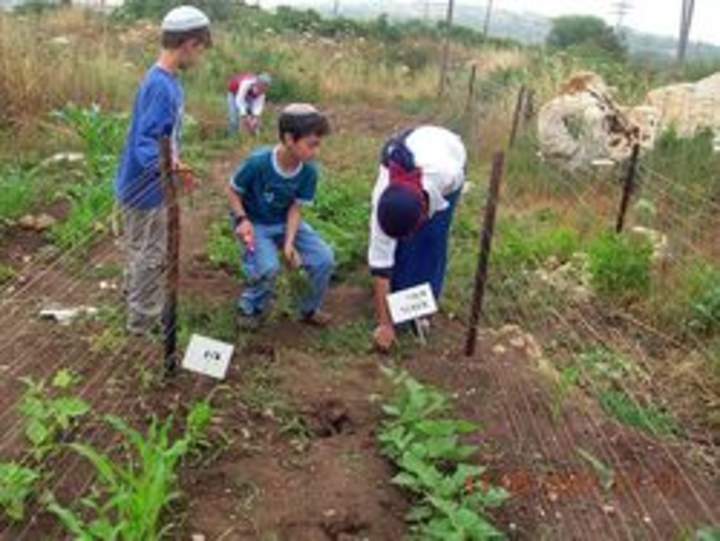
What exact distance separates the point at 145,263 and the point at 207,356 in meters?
0.75

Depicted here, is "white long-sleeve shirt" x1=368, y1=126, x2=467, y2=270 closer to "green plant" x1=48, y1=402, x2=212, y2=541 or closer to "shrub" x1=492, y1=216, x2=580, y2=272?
"green plant" x1=48, y1=402, x2=212, y2=541

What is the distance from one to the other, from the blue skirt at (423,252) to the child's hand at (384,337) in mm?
262

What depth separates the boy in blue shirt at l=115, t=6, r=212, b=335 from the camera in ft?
14.6

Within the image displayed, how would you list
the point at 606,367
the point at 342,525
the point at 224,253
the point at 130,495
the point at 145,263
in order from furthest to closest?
1. the point at 224,253
2. the point at 606,367
3. the point at 145,263
4. the point at 342,525
5. the point at 130,495

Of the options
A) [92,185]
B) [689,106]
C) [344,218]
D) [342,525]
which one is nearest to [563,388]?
[342,525]

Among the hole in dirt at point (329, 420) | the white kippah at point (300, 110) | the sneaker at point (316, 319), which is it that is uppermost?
the white kippah at point (300, 110)

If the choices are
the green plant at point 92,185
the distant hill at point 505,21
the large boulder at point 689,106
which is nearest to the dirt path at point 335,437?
the green plant at point 92,185

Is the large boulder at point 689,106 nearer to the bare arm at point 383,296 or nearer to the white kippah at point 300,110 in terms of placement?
the bare arm at point 383,296

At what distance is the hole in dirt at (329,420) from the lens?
13.7ft

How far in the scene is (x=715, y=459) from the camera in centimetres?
438

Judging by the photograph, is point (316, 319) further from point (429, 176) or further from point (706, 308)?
point (706, 308)

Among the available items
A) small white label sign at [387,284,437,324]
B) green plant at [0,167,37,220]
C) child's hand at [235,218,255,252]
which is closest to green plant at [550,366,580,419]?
small white label sign at [387,284,437,324]

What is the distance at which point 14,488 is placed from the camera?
332cm

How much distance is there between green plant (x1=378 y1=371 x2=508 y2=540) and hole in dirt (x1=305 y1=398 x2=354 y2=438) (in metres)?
0.16
